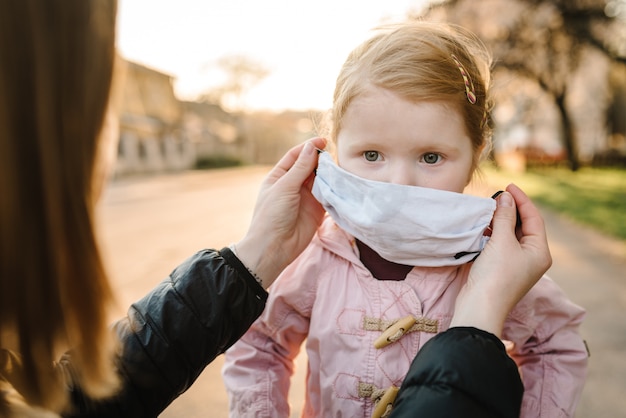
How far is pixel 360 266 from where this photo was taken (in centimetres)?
166

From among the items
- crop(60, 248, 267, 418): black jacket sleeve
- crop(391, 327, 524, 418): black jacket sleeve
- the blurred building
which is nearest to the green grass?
crop(60, 248, 267, 418): black jacket sleeve

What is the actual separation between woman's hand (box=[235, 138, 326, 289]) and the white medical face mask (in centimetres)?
18

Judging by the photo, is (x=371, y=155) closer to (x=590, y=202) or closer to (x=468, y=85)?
(x=468, y=85)

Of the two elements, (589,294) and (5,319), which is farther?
(589,294)

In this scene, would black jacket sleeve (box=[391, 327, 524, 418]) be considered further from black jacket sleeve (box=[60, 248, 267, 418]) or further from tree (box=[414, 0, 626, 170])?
tree (box=[414, 0, 626, 170])

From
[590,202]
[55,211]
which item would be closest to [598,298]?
[55,211]

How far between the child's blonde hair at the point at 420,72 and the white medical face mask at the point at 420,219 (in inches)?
10.3

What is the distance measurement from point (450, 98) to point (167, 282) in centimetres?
96

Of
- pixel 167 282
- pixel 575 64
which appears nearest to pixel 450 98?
pixel 167 282

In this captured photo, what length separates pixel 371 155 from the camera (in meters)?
1.63

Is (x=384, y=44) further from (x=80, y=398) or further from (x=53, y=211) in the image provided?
(x=80, y=398)

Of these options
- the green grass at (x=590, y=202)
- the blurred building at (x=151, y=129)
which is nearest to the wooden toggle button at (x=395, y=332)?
the green grass at (x=590, y=202)

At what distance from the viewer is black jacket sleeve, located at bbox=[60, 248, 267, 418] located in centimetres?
141

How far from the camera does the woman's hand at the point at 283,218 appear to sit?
162 centimetres
